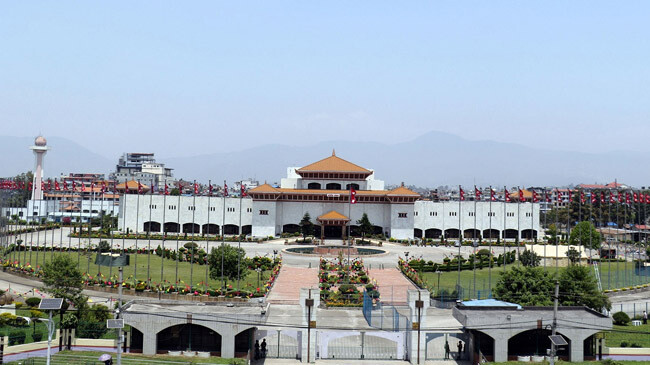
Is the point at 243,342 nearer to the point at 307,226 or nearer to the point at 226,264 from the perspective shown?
the point at 226,264

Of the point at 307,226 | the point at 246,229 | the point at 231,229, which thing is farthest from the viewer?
the point at 231,229

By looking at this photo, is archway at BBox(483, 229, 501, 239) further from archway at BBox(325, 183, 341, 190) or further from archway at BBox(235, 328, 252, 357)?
archway at BBox(235, 328, 252, 357)

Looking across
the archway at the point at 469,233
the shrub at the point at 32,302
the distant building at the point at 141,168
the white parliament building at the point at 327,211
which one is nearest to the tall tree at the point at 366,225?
the white parliament building at the point at 327,211

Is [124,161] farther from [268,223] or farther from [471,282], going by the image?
[471,282]

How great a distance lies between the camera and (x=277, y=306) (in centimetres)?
3962

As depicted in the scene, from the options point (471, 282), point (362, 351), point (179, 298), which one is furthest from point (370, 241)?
point (362, 351)

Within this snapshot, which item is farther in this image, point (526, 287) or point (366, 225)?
point (366, 225)

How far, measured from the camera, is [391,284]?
49188 mm

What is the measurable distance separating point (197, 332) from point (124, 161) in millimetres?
173464

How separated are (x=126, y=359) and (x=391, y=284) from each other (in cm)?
2578

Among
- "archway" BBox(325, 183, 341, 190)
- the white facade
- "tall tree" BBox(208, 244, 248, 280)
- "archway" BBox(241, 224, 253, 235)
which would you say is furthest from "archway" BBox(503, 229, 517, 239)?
A: "tall tree" BBox(208, 244, 248, 280)

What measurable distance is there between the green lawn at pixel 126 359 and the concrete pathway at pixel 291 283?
42.5 ft

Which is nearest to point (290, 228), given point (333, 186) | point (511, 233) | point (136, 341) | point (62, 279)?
point (333, 186)

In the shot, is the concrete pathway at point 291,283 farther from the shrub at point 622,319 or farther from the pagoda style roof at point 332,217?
the pagoda style roof at point 332,217
